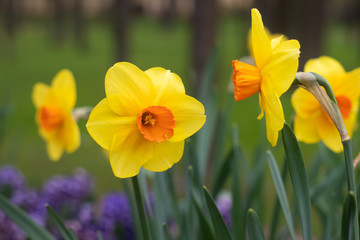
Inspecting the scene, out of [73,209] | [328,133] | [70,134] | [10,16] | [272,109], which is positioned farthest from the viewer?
[10,16]

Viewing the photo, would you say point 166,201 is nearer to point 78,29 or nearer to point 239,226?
point 239,226

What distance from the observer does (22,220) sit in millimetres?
847

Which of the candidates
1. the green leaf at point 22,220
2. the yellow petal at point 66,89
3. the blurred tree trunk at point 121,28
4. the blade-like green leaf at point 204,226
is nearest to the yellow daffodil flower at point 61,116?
the yellow petal at point 66,89

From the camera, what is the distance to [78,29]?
13180 millimetres

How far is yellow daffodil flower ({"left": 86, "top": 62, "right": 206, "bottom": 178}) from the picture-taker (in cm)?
66

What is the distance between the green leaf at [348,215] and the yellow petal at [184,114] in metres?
0.26

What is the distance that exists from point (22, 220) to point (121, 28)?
11.6 feet

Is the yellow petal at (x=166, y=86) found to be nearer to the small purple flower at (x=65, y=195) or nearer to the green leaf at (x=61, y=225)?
the green leaf at (x=61, y=225)

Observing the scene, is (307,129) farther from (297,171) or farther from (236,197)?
(236,197)

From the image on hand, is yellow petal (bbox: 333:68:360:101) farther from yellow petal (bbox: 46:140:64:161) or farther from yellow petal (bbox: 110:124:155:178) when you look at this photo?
yellow petal (bbox: 46:140:64:161)

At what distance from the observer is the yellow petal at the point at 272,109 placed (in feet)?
1.96

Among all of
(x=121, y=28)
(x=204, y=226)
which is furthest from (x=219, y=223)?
(x=121, y=28)

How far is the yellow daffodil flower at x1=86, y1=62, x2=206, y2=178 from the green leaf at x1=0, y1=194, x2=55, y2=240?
0.95 feet

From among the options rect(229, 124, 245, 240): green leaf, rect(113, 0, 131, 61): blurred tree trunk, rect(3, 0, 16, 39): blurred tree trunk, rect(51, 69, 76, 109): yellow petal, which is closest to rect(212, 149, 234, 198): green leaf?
rect(229, 124, 245, 240): green leaf
